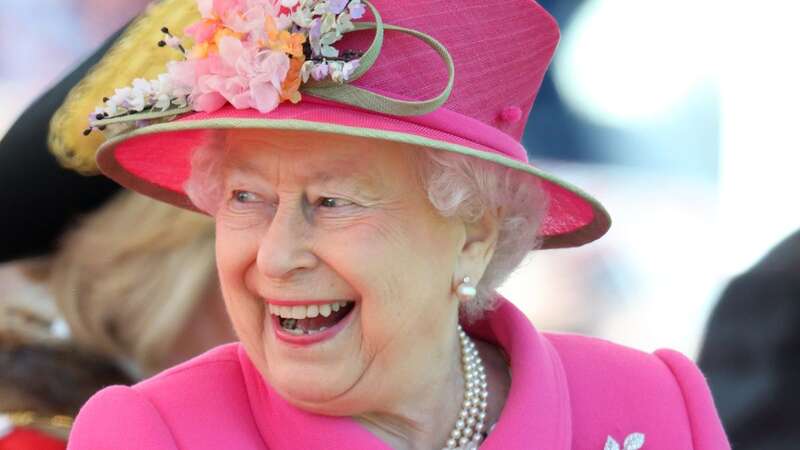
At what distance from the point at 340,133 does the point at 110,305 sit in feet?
5.63

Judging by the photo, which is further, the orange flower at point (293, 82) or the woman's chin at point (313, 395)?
the woman's chin at point (313, 395)

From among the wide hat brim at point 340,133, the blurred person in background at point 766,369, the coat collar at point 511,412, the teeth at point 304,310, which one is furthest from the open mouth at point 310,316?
the blurred person in background at point 766,369

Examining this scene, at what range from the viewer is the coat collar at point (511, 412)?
1994mm

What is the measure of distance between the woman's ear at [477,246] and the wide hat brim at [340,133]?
4.5 inches

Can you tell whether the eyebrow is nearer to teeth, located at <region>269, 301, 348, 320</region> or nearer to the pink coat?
teeth, located at <region>269, 301, 348, 320</region>

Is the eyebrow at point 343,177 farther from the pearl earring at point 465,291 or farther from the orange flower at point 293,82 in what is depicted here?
the pearl earring at point 465,291

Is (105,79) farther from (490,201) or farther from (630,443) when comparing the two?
(630,443)

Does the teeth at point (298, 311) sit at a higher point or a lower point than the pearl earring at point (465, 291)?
higher

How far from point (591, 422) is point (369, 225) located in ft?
2.17

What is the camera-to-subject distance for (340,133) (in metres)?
1.77

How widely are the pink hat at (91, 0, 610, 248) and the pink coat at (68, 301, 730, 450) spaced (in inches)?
14.5

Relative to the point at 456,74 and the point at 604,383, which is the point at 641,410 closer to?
the point at 604,383

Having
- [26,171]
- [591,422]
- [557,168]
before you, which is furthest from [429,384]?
[557,168]

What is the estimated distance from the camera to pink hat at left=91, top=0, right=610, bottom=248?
5.95 feet
